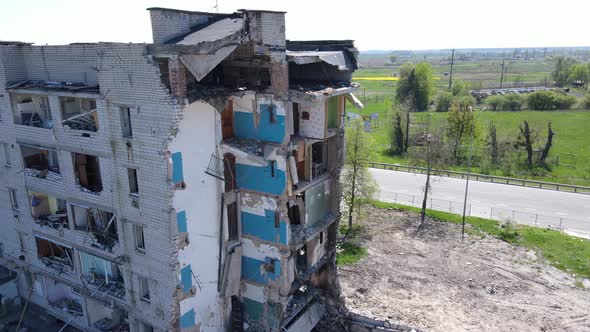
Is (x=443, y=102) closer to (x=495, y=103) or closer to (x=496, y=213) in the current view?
(x=495, y=103)

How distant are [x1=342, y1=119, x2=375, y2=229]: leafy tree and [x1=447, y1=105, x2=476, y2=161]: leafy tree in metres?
25.5

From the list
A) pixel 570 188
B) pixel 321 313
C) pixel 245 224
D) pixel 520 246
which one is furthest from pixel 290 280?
pixel 570 188

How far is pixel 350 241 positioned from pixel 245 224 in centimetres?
1394

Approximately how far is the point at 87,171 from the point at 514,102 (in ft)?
295

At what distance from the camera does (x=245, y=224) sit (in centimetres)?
1955

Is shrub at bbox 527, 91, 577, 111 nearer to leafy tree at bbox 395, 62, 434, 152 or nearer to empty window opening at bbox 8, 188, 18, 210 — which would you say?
leafy tree at bbox 395, 62, 434, 152

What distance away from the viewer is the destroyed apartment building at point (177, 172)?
1574 cm

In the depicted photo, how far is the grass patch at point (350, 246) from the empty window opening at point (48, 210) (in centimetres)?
1673

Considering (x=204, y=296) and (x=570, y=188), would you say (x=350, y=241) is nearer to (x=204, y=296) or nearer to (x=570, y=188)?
(x=204, y=296)

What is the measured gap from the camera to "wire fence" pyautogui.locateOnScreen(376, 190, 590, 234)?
34.0 metres

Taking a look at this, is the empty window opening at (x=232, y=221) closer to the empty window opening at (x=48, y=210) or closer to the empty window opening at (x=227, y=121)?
the empty window opening at (x=227, y=121)

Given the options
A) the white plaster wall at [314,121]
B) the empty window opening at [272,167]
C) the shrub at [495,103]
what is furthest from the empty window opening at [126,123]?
the shrub at [495,103]

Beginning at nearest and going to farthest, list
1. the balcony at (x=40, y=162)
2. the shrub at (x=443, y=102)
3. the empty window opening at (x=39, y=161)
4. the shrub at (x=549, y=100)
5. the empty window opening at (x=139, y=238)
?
1. the empty window opening at (x=139, y=238)
2. the balcony at (x=40, y=162)
3. the empty window opening at (x=39, y=161)
4. the shrub at (x=443, y=102)
5. the shrub at (x=549, y=100)

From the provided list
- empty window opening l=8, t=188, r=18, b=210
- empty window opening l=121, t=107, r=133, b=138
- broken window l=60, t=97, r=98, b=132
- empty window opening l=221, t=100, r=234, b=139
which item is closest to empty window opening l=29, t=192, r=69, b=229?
empty window opening l=8, t=188, r=18, b=210
